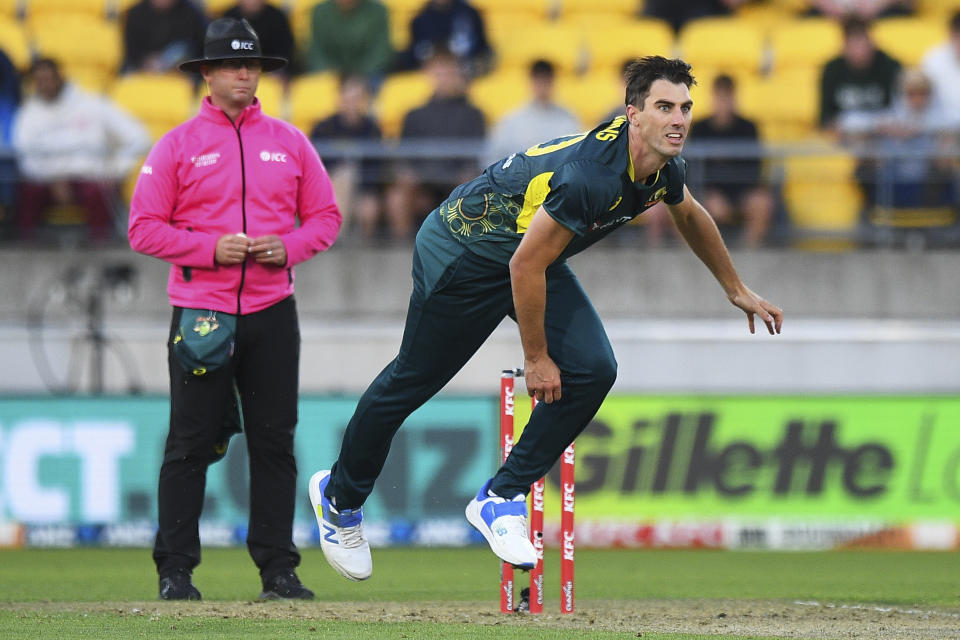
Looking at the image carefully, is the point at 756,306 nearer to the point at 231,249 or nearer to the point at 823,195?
the point at 231,249

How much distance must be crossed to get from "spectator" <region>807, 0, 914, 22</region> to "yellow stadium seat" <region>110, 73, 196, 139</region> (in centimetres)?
576

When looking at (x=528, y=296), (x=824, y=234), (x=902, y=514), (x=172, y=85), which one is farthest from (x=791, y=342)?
(x=528, y=296)

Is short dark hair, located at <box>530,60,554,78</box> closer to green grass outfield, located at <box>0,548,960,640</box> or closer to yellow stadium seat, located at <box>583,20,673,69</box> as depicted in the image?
yellow stadium seat, located at <box>583,20,673,69</box>

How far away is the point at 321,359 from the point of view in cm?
1195

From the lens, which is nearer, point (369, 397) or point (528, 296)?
point (528, 296)

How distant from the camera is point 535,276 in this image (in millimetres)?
5762

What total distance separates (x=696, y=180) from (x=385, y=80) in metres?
3.12

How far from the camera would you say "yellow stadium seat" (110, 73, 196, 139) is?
13133 millimetres

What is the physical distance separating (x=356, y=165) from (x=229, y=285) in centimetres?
503

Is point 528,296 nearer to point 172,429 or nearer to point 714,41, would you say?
point 172,429

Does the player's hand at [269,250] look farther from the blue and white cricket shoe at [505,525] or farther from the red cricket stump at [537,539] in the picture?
the blue and white cricket shoe at [505,525]

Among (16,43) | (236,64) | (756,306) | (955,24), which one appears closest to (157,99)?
(16,43)

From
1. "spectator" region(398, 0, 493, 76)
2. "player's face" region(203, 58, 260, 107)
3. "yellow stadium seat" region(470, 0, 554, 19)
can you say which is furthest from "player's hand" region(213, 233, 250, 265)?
"yellow stadium seat" region(470, 0, 554, 19)

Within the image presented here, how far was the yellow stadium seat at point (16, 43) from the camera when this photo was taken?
44.8ft
